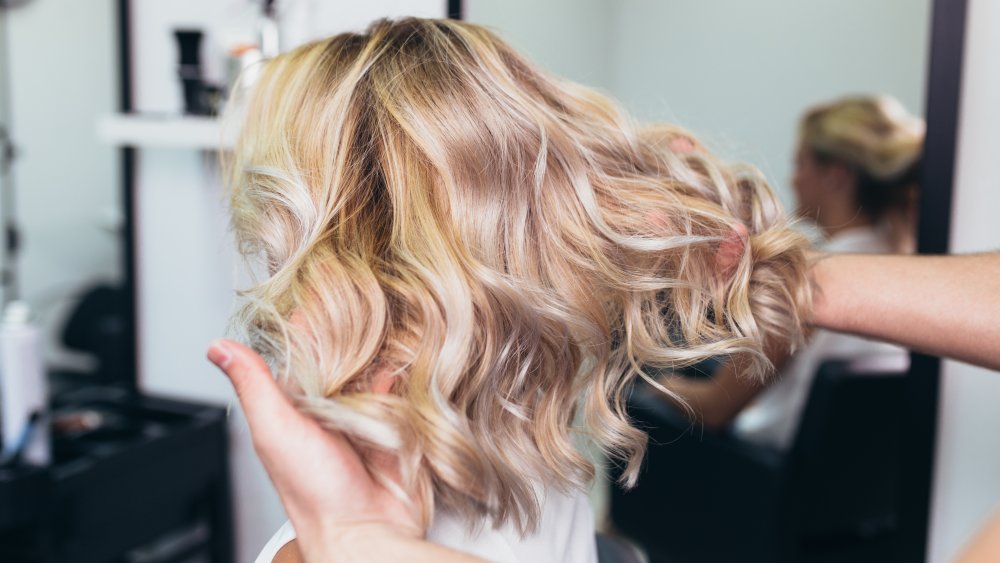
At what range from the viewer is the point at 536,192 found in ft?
2.39

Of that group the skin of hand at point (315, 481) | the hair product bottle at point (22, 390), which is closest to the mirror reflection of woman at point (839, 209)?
the skin of hand at point (315, 481)

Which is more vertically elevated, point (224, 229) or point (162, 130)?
point (162, 130)

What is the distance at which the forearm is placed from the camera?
2.61ft

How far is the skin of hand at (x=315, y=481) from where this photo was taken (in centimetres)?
52

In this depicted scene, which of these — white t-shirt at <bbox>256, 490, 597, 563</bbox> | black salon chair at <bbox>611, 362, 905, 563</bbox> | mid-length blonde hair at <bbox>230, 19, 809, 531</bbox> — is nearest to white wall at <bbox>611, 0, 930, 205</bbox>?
black salon chair at <bbox>611, 362, 905, 563</bbox>

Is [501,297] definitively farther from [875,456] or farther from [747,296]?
[875,456]

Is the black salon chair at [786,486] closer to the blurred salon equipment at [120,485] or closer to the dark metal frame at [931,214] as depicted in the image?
the dark metal frame at [931,214]

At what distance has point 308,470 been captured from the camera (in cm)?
52

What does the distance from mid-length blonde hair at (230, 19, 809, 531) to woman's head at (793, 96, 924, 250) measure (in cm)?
52

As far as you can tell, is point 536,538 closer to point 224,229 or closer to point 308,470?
point 308,470

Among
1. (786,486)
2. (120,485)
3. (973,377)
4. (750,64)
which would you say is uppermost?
(750,64)

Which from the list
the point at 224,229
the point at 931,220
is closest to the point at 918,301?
the point at 931,220

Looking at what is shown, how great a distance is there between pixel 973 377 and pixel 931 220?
0.22 m

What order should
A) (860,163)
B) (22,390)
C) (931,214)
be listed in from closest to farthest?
(931,214)
(22,390)
(860,163)
